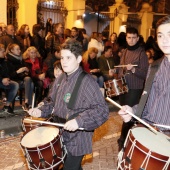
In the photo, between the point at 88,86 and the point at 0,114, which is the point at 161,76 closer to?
the point at 88,86

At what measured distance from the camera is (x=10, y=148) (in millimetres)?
5395

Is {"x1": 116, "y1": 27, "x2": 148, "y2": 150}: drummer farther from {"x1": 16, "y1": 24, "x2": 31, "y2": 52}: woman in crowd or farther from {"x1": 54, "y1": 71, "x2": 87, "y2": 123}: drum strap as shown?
{"x1": 16, "y1": 24, "x2": 31, "y2": 52}: woman in crowd

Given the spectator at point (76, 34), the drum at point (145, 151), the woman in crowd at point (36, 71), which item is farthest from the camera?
the spectator at point (76, 34)

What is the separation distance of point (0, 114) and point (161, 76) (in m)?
5.10

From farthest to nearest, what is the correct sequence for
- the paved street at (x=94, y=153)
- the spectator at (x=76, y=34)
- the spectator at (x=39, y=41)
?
the spectator at (x=76, y=34) → the spectator at (x=39, y=41) → the paved street at (x=94, y=153)

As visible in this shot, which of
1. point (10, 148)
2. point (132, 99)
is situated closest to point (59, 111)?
point (132, 99)

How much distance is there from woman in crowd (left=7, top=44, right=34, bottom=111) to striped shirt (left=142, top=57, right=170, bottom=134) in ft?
15.8

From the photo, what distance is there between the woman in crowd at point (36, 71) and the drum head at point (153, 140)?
5232mm

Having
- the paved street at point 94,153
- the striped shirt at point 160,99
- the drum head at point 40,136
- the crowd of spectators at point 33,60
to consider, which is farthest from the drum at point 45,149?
the crowd of spectators at point 33,60

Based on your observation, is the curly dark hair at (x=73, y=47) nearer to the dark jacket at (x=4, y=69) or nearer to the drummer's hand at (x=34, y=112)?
the drummer's hand at (x=34, y=112)

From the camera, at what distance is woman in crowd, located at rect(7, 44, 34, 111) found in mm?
7309

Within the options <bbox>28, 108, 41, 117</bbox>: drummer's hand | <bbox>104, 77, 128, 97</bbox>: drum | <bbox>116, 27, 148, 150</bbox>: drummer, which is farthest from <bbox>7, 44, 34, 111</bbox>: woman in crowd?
<bbox>28, 108, 41, 117</bbox>: drummer's hand

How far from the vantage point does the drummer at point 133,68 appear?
507 centimetres

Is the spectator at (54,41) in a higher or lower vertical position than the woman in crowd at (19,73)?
higher
